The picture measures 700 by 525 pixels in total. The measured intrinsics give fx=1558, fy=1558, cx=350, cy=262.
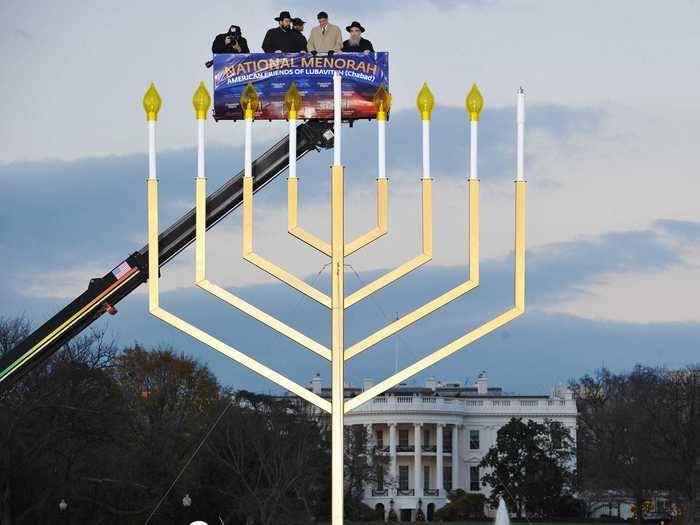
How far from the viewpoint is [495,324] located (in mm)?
12008

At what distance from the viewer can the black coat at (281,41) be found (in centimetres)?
1653

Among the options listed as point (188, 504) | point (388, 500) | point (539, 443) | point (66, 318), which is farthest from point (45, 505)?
point (388, 500)

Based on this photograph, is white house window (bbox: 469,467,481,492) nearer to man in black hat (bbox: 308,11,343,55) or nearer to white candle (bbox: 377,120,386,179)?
man in black hat (bbox: 308,11,343,55)

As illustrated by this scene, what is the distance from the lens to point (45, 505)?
3681 cm

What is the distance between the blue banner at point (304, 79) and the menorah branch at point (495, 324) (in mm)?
4894

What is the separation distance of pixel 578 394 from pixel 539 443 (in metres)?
24.7

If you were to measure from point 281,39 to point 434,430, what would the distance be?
245 feet

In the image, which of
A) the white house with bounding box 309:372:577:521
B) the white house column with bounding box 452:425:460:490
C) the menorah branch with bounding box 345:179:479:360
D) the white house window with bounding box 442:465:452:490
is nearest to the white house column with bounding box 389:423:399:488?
the white house with bounding box 309:372:577:521

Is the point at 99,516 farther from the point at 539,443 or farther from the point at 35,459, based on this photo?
the point at 539,443

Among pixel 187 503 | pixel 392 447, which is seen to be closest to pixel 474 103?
pixel 187 503

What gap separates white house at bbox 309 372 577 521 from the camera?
86.2 meters

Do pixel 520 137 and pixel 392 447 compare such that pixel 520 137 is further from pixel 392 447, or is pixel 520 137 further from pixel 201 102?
pixel 392 447

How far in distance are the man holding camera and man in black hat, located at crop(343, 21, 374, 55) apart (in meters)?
1.11

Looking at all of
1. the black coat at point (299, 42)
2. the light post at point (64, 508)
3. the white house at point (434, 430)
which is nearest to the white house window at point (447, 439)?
the white house at point (434, 430)
